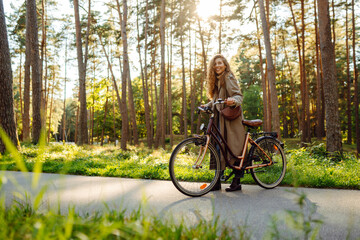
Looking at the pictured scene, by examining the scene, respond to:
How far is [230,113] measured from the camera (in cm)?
416

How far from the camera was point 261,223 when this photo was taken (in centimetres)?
245

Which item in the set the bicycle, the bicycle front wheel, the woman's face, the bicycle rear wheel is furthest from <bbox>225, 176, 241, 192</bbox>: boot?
the woman's face

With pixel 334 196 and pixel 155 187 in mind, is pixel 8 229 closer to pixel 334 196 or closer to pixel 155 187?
pixel 155 187

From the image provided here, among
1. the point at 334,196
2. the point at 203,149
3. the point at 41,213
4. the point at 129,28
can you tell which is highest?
the point at 129,28

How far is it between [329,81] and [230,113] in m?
6.25

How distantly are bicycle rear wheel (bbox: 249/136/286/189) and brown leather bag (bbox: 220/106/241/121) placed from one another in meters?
0.63

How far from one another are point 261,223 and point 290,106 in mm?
38829

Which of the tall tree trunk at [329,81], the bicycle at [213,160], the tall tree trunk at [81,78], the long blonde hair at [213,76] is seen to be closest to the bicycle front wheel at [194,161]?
the bicycle at [213,160]

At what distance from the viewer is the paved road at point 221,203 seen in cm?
242

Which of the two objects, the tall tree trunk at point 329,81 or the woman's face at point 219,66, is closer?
the woman's face at point 219,66

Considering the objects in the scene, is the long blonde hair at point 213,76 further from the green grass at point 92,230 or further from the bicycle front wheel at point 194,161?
the green grass at point 92,230

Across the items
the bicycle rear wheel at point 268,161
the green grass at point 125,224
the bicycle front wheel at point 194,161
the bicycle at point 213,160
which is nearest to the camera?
the green grass at point 125,224

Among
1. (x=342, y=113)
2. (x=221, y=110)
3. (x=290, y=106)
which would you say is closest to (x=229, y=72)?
(x=221, y=110)

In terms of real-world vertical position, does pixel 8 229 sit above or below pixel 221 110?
below
